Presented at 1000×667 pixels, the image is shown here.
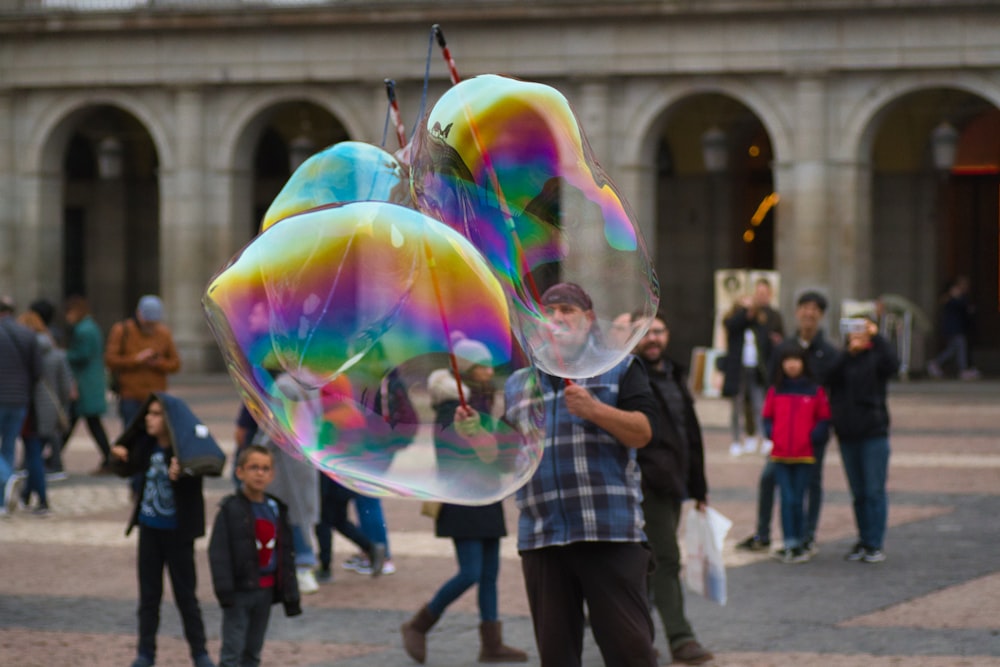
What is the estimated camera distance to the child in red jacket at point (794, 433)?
37.5 feet

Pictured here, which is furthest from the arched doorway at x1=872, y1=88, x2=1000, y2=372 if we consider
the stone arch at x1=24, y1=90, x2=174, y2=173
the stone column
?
the stone arch at x1=24, y1=90, x2=174, y2=173

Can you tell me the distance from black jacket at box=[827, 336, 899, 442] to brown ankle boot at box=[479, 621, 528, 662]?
3790 mm

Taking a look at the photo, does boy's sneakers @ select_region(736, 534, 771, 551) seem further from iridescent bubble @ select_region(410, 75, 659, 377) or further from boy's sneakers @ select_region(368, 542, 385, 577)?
iridescent bubble @ select_region(410, 75, 659, 377)

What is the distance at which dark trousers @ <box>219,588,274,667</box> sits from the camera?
794 centimetres

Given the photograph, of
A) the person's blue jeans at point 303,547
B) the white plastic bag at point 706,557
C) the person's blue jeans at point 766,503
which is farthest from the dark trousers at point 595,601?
the person's blue jeans at point 766,503

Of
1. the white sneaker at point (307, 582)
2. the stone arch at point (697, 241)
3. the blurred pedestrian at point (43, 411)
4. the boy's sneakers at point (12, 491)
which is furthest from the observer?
the stone arch at point (697, 241)

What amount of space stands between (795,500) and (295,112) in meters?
25.3

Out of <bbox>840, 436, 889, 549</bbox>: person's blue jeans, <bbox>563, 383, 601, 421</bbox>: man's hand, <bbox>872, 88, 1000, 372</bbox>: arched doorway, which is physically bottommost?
<bbox>840, 436, 889, 549</bbox>: person's blue jeans

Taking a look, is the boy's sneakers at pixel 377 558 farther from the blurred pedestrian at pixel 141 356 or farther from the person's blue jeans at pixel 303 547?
the blurred pedestrian at pixel 141 356

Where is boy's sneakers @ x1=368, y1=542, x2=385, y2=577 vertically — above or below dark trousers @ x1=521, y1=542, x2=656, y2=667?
below

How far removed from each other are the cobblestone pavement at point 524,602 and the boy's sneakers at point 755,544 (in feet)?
0.43

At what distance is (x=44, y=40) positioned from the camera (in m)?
31.9

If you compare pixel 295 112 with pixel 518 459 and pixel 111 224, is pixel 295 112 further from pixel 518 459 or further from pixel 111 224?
pixel 518 459

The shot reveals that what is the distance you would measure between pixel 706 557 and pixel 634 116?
21.4 metres
